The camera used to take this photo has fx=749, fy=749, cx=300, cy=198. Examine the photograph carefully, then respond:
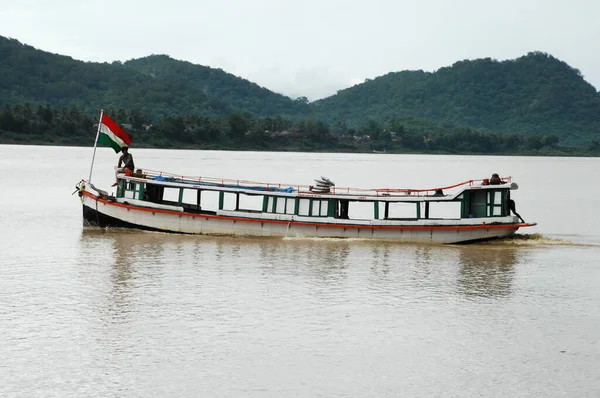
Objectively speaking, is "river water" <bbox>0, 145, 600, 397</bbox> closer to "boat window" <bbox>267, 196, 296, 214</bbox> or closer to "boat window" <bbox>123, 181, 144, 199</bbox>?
"boat window" <bbox>267, 196, 296, 214</bbox>

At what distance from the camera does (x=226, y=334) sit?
20797 mm

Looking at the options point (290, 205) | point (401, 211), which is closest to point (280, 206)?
point (290, 205)

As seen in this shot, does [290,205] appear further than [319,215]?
Yes

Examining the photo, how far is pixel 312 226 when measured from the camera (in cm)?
3781

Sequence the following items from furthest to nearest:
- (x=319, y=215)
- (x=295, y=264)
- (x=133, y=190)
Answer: (x=133, y=190)
(x=319, y=215)
(x=295, y=264)

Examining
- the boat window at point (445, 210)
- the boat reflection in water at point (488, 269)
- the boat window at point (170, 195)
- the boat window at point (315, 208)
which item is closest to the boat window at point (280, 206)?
the boat window at point (315, 208)

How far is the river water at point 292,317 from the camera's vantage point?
57.0 ft

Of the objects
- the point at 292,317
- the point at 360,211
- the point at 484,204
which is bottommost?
the point at 292,317

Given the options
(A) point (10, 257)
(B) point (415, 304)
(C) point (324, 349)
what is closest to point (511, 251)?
(B) point (415, 304)

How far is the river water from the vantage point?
17.4 meters

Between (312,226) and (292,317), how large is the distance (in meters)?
15.2

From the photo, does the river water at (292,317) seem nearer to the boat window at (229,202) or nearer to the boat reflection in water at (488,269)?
the boat reflection in water at (488,269)

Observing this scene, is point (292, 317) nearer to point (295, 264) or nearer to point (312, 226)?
point (295, 264)

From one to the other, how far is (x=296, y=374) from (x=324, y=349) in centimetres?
206
